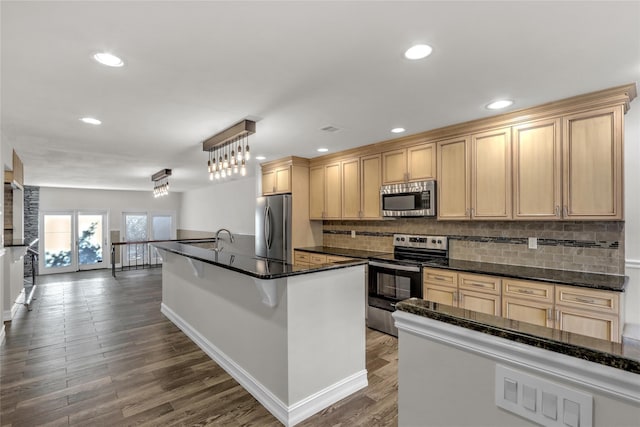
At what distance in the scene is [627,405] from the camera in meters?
0.73

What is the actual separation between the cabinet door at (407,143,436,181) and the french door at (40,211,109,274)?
9403mm

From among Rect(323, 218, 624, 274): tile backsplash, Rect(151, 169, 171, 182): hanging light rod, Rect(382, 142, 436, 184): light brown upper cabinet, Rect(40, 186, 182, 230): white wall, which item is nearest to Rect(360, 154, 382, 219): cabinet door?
Rect(382, 142, 436, 184): light brown upper cabinet

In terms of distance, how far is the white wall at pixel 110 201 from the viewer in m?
8.63

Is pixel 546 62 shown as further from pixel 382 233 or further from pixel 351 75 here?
pixel 382 233

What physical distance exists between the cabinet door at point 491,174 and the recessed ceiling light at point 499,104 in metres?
0.35

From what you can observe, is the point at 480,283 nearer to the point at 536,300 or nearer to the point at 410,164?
the point at 536,300

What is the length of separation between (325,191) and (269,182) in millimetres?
1132

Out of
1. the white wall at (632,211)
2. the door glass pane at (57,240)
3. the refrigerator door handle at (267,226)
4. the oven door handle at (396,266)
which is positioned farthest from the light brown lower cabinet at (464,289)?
the door glass pane at (57,240)

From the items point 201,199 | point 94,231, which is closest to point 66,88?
point 201,199

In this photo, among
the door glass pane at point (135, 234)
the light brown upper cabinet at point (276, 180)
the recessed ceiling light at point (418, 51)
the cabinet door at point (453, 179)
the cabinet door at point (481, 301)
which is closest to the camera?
the recessed ceiling light at point (418, 51)

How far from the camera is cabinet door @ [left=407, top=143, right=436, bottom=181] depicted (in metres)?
3.69

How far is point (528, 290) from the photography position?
270 cm

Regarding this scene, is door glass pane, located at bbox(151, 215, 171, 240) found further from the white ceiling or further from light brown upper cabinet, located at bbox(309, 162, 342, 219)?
the white ceiling

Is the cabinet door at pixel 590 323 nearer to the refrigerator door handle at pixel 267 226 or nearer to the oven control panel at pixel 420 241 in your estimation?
the oven control panel at pixel 420 241
